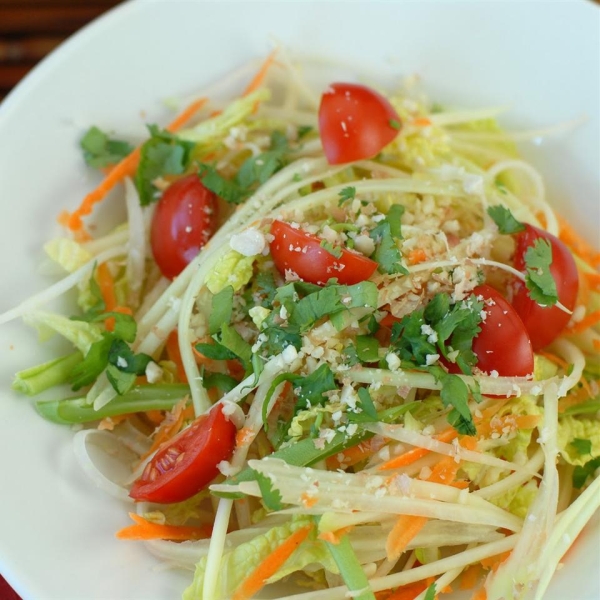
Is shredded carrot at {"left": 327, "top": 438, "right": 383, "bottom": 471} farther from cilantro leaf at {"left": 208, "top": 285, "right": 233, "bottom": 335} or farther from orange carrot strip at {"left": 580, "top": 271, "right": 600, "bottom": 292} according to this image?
orange carrot strip at {"left": 580, "top": 271, "right": 600, "bottom": 292}

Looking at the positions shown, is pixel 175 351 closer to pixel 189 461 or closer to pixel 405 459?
pixel 189 461

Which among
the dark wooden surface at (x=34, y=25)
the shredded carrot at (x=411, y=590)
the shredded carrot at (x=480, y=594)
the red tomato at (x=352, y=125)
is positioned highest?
the dark wooden surface at (x=34, y=25)

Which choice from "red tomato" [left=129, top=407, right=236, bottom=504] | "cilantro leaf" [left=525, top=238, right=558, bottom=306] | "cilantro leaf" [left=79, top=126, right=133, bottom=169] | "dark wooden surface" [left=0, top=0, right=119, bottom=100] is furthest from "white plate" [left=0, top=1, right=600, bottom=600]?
"dark wooden surface" [left=0, top=0, right=119, bottom=100]

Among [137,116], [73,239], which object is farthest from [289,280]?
[137,116]

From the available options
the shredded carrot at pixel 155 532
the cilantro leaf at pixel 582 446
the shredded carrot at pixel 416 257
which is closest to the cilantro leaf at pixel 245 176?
the shredded carrot at pixel 416 257

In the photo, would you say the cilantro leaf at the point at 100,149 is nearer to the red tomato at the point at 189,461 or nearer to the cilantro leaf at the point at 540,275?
the red tomato at the point at 189,461
